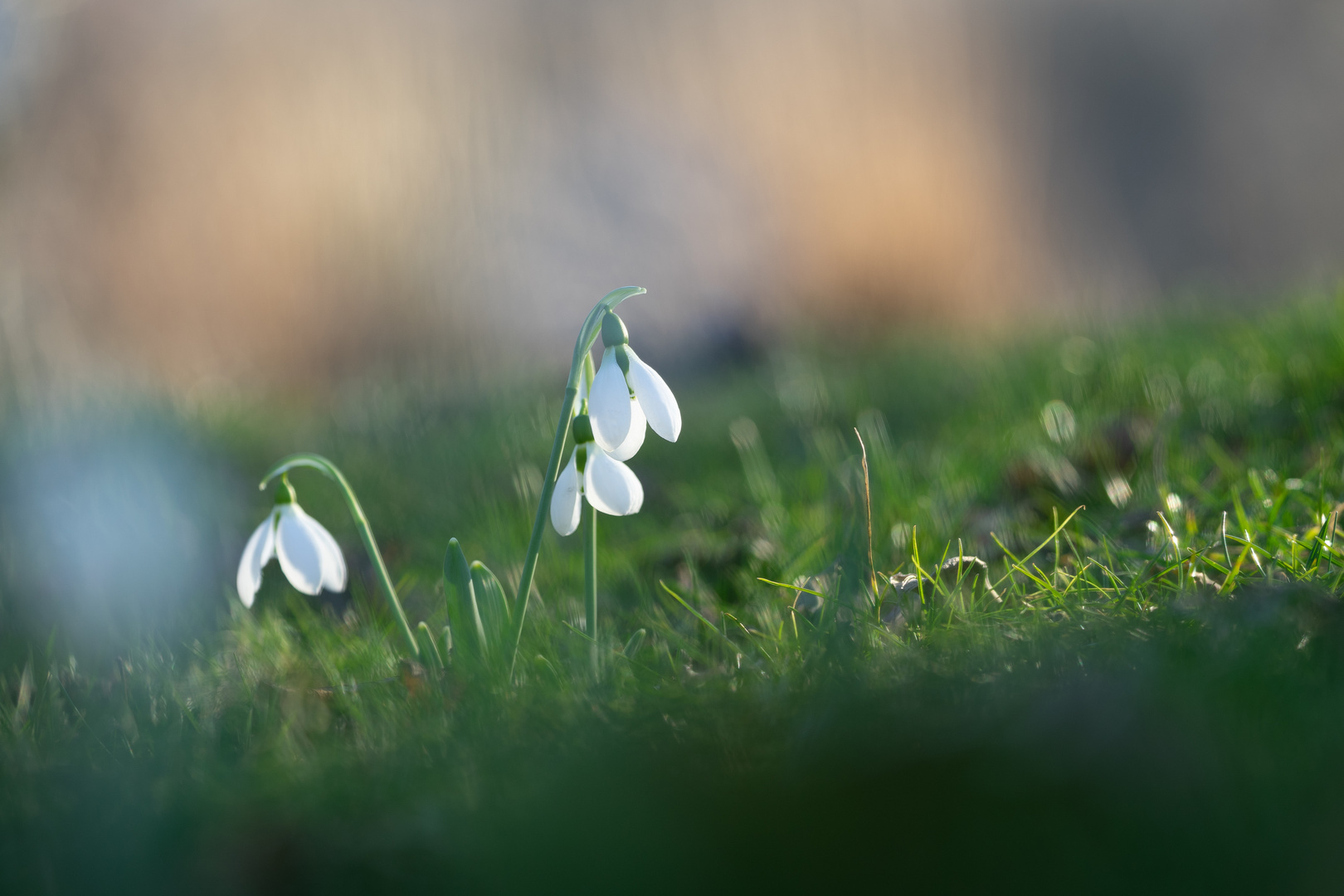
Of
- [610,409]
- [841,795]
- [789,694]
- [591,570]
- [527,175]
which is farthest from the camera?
[527,175]

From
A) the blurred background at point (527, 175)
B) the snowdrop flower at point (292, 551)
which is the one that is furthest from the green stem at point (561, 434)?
the blurred background at point (527, 175)

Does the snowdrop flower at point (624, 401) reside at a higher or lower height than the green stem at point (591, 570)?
higher

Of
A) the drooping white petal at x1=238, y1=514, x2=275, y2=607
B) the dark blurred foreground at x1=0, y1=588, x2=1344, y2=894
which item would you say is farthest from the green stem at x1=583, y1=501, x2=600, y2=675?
the drooping white petal at x1=238, y1=514, x2=275, y2=607

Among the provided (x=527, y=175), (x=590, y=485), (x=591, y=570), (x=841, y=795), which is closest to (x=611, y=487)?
(x=590, y=485)

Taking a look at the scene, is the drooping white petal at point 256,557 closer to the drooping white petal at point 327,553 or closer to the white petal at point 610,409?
the drooping white petal at point 327,553

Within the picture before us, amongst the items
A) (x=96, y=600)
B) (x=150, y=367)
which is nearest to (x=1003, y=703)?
(x=96, y=600)

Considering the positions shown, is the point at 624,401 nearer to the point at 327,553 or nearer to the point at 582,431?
the point at 582,431
